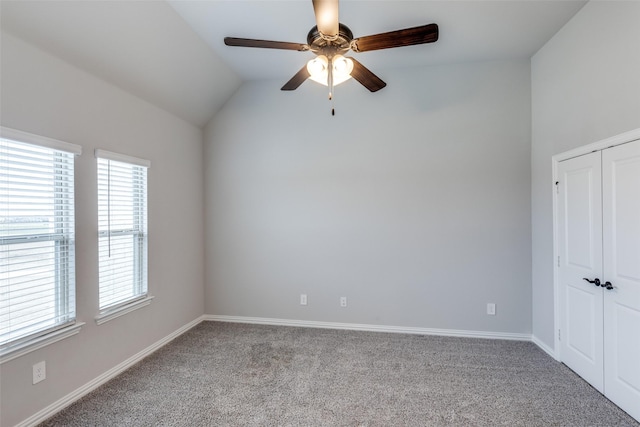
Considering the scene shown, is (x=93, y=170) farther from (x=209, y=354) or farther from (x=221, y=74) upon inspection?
(x=209, y=354)

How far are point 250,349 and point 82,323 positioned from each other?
1510 millimetres

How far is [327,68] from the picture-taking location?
2.04 m

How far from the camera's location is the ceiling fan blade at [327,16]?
145 cm

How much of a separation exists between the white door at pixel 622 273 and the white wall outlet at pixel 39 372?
164 inches

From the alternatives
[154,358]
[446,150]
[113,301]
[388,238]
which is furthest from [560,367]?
[113,301]

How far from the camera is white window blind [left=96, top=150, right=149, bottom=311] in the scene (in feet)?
8.38

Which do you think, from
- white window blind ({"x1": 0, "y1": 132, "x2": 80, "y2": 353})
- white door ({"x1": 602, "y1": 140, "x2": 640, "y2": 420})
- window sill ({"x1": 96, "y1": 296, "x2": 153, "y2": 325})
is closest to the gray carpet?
white door ({"x1": 602, "y1": 140, "x2": 640, "y2": 420})

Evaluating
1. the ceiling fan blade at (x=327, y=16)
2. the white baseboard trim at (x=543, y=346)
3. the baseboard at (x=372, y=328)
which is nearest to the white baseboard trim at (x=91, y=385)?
the baseboard at (x=372, y=328)

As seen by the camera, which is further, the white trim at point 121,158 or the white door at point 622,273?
the white trim at point 121,158

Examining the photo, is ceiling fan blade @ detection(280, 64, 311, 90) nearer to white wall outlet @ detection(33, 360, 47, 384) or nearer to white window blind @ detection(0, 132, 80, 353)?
white window blind @ detection(0, 132, 80, 353)

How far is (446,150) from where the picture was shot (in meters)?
3.45

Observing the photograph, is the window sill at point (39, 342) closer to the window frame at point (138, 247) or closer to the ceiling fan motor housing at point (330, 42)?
the window frame at point (138, 247)

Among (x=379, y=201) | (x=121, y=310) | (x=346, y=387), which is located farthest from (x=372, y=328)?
(x=121, y=310)

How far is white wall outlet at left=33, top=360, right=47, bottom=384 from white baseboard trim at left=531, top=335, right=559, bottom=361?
435cm
